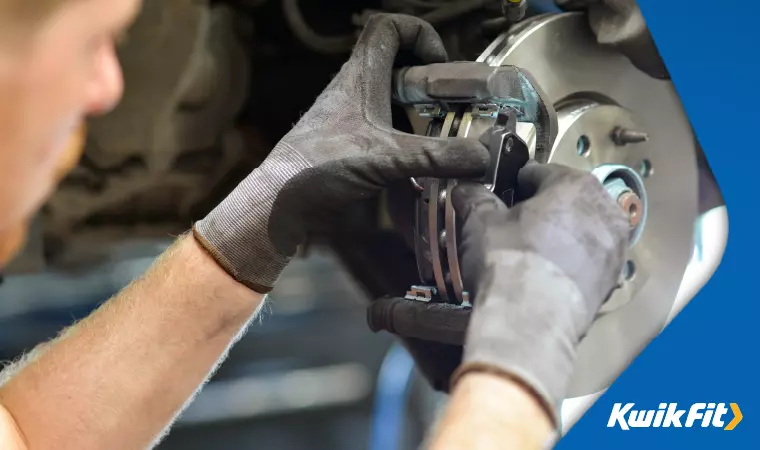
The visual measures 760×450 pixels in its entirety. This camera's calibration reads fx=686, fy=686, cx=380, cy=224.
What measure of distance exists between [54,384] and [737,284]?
786 mm

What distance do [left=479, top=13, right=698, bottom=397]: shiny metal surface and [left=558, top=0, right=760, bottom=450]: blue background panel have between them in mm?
23

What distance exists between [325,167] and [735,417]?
588 mm

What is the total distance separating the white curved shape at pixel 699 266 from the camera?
2.71ft

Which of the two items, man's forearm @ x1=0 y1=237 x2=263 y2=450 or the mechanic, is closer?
the mechanic

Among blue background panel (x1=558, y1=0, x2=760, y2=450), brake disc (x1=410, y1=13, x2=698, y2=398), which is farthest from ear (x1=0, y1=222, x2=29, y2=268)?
blue background panel (x1=558, y1=0, x2=760, y2=450)

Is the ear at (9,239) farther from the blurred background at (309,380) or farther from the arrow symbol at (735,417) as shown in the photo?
the arrow symbol at (735,417)

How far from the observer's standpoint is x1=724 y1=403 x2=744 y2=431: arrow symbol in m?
0.83

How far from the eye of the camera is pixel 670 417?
2.76ft

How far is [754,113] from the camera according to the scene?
793 mm

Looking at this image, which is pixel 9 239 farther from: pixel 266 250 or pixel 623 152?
pixel 623 152

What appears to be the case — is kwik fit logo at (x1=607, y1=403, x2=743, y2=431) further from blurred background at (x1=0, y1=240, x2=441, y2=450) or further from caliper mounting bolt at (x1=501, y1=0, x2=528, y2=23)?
caliper mounting bolt at (x1=501, y1=0, x2=528, y2=23)

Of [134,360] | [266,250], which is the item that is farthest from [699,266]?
[134,360]

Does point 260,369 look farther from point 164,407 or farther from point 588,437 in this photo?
point 588,437

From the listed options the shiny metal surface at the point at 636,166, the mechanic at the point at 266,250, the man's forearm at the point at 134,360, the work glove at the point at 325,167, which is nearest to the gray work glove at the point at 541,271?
the mechanic at the point at 266,250
